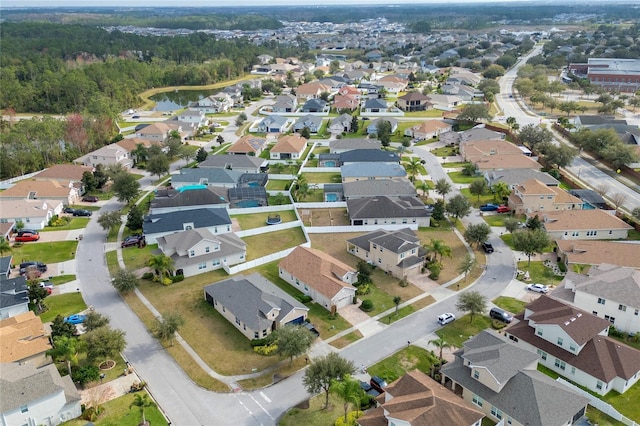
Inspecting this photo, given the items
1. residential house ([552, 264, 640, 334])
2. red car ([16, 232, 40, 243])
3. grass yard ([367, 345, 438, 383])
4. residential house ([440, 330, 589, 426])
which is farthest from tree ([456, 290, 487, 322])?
red car ([16, 232, 40, 243])

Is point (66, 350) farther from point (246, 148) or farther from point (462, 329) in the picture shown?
point (246, 148)

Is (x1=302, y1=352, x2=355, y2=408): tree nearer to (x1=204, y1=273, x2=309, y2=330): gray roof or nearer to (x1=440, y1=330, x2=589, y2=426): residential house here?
(x1=440, y1=330, x2=589, y2=426): residential house

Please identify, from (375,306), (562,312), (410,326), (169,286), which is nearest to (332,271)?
(375,306)

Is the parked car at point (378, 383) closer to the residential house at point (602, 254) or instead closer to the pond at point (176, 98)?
the residential house at point (602, 254)

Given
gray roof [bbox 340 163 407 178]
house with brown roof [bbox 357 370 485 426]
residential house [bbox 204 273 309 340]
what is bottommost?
gray roof [bbox 340 163 407 178]

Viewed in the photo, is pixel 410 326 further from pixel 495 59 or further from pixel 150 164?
pixel 495 59

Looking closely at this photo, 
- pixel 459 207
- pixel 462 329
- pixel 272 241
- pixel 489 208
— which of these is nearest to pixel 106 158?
pixel 272 241

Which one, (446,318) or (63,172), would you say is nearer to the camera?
(446,318)
